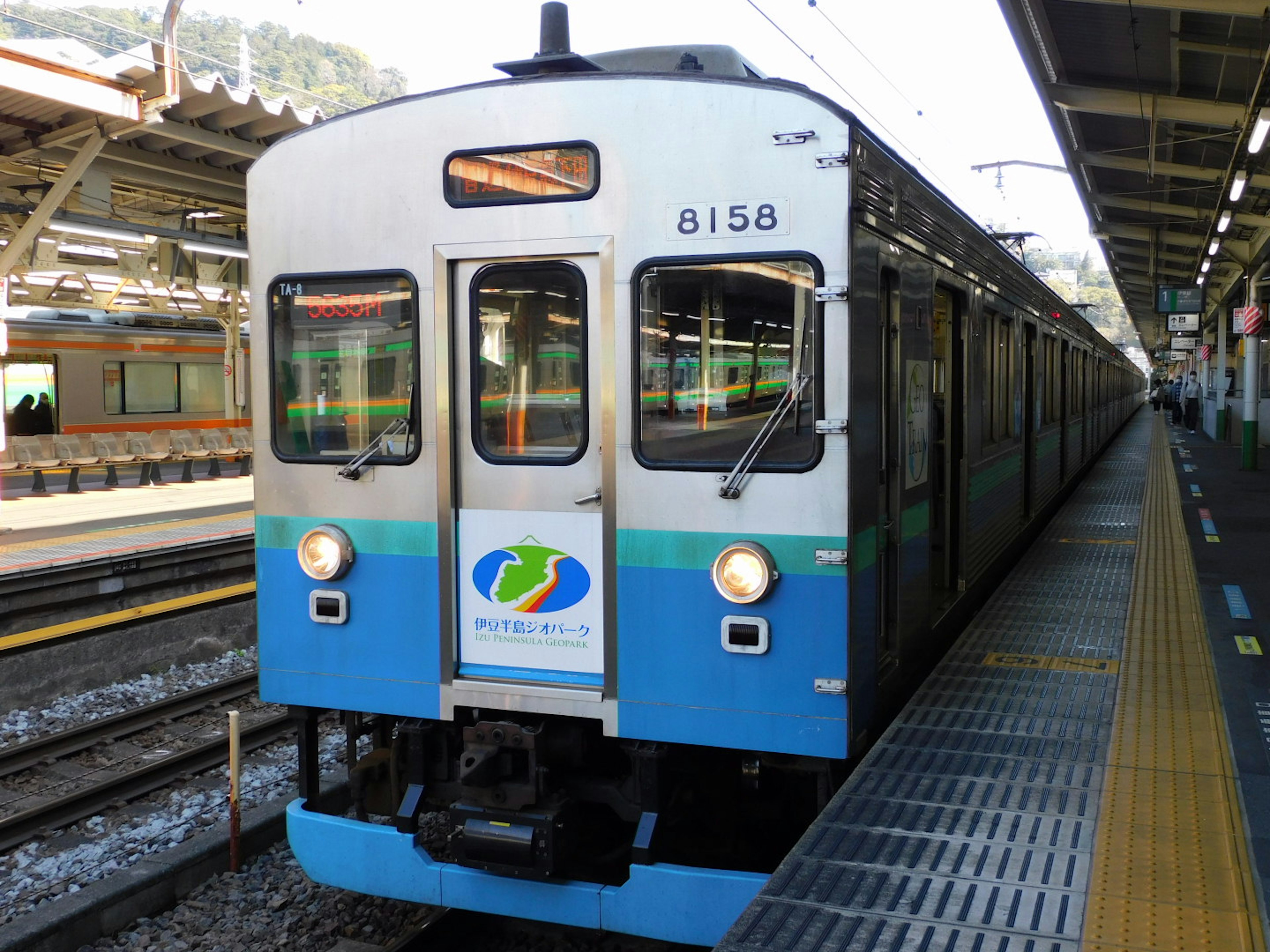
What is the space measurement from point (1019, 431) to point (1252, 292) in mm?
14850

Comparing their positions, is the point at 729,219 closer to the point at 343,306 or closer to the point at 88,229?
the point at 343,306

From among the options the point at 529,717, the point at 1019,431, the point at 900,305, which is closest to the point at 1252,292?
the point at 1019,431

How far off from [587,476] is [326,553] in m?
1.06

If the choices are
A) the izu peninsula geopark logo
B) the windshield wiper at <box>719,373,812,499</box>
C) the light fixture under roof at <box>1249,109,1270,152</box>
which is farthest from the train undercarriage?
the light fixture under roof at <box>1249,109,1270,152</box>

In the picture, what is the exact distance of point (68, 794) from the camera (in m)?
6.08

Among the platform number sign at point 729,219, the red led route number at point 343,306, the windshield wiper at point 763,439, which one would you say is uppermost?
the platform number sign at point 729,219

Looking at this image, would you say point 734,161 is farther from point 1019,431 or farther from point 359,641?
point 1019,431

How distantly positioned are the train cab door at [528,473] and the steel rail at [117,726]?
416 cm

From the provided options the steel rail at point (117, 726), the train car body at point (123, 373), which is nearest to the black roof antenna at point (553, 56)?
the steel rail at point (117, 726)

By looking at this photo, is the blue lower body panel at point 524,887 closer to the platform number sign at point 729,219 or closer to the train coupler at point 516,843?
the train coupler at point 516,843

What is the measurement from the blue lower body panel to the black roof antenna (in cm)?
273

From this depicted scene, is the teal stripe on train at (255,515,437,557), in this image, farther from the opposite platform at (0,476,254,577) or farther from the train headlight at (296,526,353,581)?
the opposite platform at (0,476,254,577)

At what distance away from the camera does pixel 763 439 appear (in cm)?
371

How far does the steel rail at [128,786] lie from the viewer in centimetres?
574
